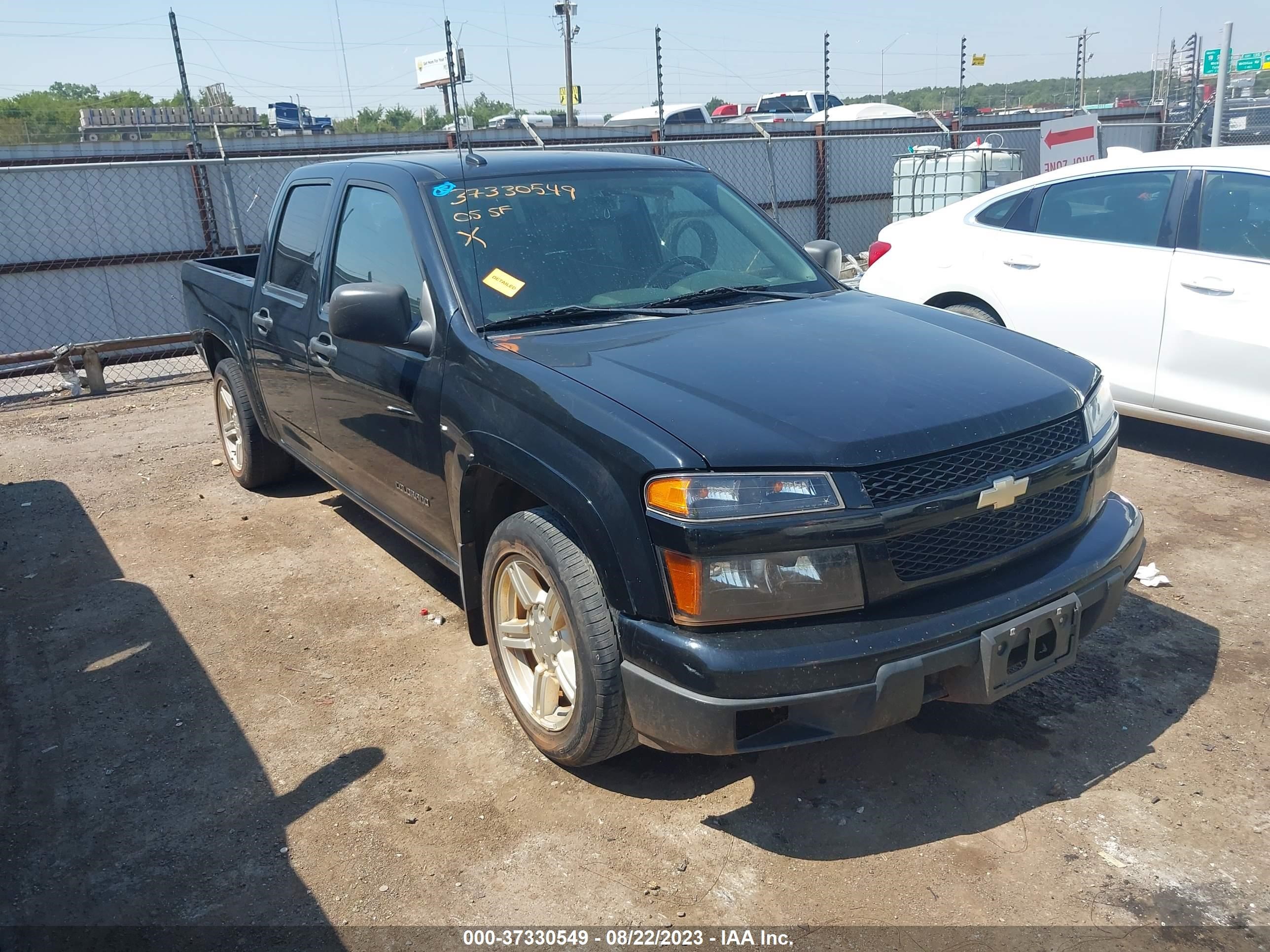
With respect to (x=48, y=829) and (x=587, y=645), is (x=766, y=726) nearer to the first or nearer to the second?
(x=587, y=645)

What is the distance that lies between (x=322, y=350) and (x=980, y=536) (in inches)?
110

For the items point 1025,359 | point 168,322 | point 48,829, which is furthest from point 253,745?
point 168,322

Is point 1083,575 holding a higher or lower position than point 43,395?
higher

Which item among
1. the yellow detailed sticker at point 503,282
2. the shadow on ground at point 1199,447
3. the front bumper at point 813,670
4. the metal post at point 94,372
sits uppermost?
the yellow detailed sticker at point 503,282

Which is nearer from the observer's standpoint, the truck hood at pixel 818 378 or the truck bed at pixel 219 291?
the truck hood at pixel 818 378

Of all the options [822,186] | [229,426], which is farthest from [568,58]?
[229,426]

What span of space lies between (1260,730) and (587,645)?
2.25 m

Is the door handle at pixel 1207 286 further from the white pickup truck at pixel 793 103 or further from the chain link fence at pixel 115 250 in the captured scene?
the white pickup truck at pixel 793 103

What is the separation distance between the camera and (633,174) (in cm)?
411

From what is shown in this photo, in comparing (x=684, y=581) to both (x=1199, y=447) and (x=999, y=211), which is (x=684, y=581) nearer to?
(x=999, y=211)

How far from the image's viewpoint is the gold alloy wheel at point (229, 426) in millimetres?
6102

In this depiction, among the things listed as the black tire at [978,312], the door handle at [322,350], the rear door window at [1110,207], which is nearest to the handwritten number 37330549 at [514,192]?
the door handle at [322,350]

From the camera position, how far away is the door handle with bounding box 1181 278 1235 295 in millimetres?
5211

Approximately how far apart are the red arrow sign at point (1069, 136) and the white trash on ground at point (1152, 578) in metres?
8.87
